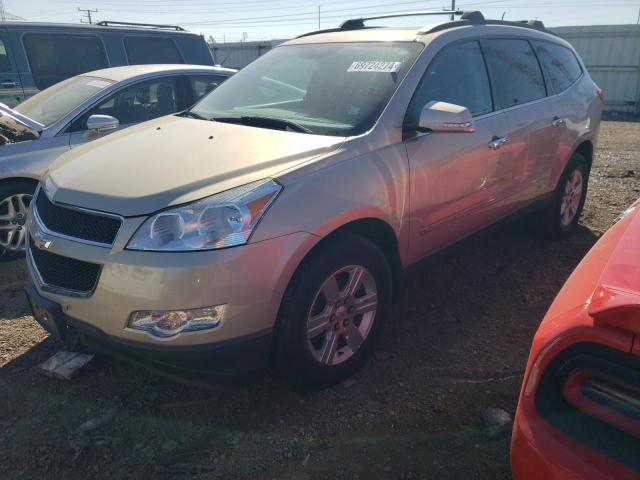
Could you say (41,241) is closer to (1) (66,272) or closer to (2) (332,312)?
(1) (66,272)

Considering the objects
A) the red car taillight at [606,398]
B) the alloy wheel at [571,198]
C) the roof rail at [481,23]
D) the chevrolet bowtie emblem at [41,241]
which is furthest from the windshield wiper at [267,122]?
the alloy wheel at [571,198]

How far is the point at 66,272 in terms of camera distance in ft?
7.91

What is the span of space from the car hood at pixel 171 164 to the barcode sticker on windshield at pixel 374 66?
2.21 feet

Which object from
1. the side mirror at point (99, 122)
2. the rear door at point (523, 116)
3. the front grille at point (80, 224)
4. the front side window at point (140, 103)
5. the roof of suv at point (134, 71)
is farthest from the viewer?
the roof of suv at point (134, 71)

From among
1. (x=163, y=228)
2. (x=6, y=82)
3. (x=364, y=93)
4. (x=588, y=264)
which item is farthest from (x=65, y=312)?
(x=6, y=82)

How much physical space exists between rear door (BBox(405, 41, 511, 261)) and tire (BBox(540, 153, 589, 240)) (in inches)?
46.0

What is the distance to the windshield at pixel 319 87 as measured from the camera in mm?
2955

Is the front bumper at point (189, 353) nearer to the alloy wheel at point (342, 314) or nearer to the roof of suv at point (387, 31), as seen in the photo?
the alloy wheel at point (342, 314)

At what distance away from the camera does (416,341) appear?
3.26 meters

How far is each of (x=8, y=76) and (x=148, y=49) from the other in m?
1.88

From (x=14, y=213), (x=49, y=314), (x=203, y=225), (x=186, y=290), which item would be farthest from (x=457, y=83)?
(x=14, y=213)

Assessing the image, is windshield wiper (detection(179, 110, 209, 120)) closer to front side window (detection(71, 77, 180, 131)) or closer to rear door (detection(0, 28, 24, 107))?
front side window (detection(71, 77, 180, 131))

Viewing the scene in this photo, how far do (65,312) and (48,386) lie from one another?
0.70m

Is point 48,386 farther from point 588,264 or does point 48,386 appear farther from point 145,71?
point 145,71
